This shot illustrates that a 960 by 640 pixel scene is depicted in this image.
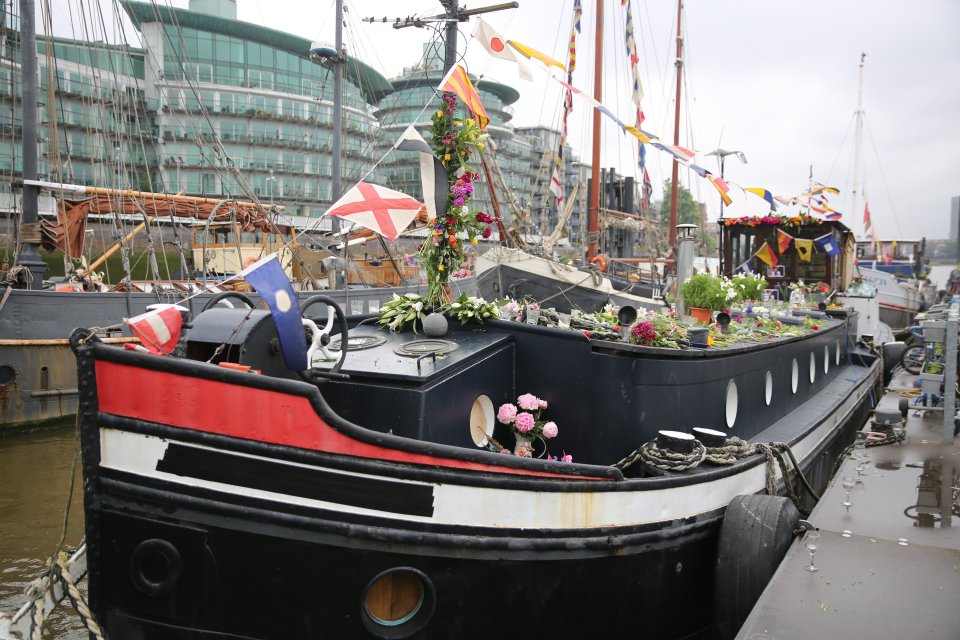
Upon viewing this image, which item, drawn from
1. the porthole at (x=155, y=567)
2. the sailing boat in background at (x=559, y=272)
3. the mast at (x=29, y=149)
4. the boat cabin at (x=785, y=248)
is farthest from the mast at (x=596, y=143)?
the porthole at (x=155, y=567)

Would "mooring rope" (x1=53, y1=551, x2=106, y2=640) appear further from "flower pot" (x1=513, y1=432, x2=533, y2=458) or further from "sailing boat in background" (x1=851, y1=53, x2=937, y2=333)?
"sailing boat in background" (x1=851, y1=53, x2=937, y2=333)

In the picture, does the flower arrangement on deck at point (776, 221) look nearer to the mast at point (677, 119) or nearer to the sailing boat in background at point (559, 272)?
the sailing boat in background at point (559, 272)

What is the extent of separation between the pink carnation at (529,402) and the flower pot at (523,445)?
0.22 meters

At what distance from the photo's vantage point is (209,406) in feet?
11.6

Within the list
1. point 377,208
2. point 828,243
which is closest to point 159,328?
point 377,208

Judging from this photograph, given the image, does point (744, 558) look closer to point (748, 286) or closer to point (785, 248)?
point (748, 286)

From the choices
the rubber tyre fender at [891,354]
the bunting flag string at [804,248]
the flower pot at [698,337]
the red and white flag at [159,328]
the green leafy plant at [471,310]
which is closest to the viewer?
the red and white flag at [159,328]

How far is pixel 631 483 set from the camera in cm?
452

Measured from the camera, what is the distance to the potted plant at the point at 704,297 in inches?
306

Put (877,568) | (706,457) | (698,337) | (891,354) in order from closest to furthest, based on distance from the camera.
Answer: (877,568)
(706,457)
(698,337)
(891,354)

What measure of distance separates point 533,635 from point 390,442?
5.41 feet

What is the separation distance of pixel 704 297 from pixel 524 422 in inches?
146

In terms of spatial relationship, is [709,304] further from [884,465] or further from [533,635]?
[533,635]

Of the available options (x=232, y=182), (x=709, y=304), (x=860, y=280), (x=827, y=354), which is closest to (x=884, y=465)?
(x=709, y=304)
